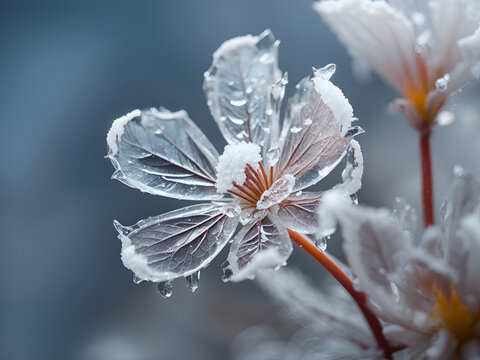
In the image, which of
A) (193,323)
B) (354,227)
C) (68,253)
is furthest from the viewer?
(68,253)

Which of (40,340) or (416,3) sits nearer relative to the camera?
(416,3)

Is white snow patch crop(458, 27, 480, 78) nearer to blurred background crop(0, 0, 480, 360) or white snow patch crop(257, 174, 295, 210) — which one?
white snow patch crop(257, 174, 295, 210)

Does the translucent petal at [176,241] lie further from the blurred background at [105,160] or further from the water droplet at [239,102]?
the blurred background at [105,160]

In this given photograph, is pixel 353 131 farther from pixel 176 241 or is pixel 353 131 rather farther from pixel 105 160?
pixel 105 160

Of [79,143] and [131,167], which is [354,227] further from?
[79,143]

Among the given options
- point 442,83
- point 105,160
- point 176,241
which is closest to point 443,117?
point 442,83

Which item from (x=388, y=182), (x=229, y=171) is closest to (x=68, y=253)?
(x=388, y=182)

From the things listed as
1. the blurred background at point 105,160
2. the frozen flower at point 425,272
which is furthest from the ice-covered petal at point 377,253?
the blurred background at point 105,160
